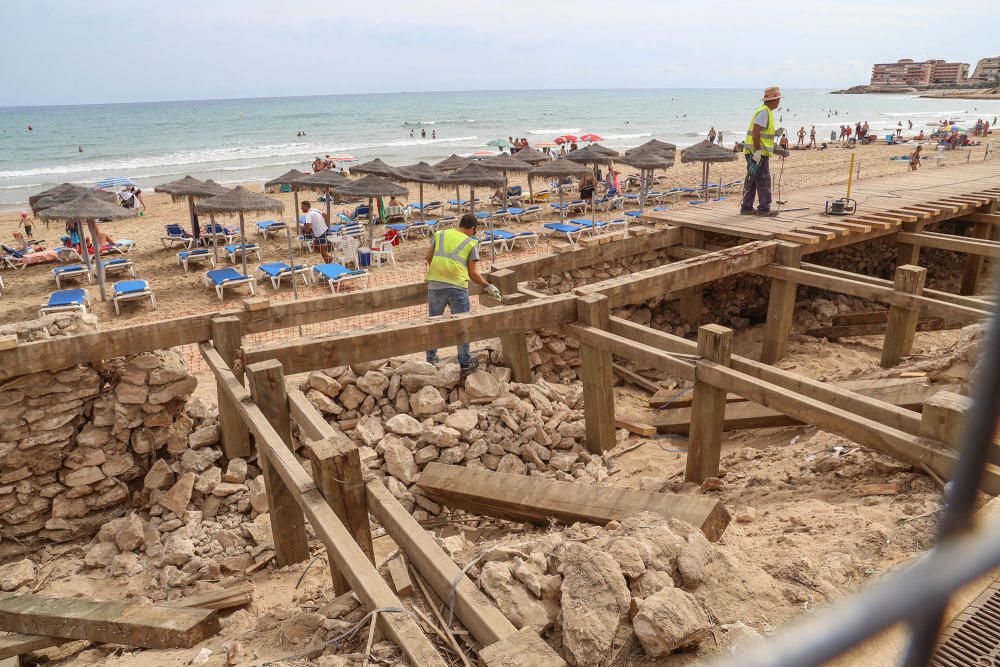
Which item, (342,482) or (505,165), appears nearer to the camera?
(342,482)

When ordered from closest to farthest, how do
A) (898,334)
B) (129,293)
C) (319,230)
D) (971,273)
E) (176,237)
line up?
(898,334), (971,273), (129,293), (319,230), (176,237)

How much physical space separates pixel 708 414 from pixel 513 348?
276cm

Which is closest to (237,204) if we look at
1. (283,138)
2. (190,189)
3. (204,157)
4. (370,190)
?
(370,190)

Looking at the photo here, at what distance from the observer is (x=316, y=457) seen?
3969 mm

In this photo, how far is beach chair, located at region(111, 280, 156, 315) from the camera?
13.3 metres

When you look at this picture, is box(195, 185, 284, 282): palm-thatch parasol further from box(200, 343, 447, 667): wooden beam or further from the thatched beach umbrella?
box(200, 343, 447, 667): wooden beam

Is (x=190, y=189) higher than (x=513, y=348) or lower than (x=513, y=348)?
higher

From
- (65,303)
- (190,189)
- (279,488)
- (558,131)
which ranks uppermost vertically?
(558,131)

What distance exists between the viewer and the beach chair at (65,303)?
475 inches

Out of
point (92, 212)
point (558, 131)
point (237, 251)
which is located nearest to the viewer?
point (92, 212)

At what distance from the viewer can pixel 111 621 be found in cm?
410

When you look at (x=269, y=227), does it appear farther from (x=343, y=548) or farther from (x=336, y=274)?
(x=343, y=548)

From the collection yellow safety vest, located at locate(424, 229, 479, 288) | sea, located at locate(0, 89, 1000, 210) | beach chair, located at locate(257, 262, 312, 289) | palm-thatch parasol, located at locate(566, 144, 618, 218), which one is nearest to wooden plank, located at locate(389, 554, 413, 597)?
yellow safety vest, located at locate(424, 229, 479, 288)

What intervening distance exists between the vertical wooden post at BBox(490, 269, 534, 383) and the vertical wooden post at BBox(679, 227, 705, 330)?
3.57 meters
